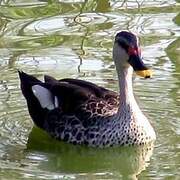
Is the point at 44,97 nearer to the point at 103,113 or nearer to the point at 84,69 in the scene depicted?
the point at 103,113

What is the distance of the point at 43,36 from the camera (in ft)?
40.9

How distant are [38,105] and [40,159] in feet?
3.09

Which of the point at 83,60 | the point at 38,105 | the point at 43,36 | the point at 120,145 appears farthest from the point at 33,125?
the point at 43,36

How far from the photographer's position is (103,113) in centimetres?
940

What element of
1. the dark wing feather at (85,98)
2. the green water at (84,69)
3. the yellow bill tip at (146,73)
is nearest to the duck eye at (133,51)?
the yellow bill tip at (146,73)

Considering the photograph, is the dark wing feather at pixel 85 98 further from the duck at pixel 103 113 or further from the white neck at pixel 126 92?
the white neck at pixel 126 92

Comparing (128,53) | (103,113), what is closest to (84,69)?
(103,113)

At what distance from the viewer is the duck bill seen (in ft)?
29.2

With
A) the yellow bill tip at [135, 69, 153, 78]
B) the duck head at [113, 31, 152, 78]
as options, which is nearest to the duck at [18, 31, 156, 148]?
the duck head at [113, 31, 152, 78]

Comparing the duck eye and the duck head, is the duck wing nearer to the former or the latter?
the duck head

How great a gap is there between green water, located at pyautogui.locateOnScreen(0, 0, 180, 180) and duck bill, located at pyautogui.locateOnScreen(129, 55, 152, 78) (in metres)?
0.65

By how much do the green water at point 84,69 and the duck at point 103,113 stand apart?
0.10 meters

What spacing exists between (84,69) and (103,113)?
Answer: 1.82 metres

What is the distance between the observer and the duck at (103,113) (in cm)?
934
